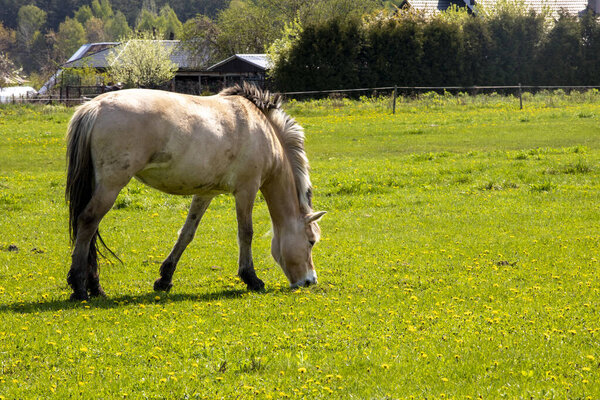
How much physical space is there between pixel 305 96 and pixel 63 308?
38.2 m

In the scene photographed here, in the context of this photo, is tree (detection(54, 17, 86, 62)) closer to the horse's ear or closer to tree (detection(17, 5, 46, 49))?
tree (detection(17, 5, 46, 49))

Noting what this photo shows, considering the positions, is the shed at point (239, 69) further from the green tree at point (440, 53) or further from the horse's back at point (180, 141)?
the horse's back at point (180, 141)

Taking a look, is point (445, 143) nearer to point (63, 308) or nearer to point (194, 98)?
point (194, 98)

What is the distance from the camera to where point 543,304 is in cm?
688

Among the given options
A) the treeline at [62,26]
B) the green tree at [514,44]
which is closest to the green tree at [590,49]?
the green tree at [514,44]

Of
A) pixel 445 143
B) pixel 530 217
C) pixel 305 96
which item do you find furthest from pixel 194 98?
pixel 305 96

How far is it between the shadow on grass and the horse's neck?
0.94 meters

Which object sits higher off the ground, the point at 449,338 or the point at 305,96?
the point at 305,96

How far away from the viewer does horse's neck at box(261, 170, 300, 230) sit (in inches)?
328

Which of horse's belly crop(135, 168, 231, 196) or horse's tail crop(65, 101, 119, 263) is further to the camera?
A: horse's belly crop(135, 168, 231, 196)

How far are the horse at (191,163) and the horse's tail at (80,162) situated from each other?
0.01 metres

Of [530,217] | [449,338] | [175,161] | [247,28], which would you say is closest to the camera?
[449,338]

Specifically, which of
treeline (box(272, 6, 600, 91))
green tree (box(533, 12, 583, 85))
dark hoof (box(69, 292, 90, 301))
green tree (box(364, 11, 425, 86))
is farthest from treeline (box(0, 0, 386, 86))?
dark hoof (box(69, 292, 90, 301))

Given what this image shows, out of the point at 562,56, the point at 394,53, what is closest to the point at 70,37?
the point at 394,53
